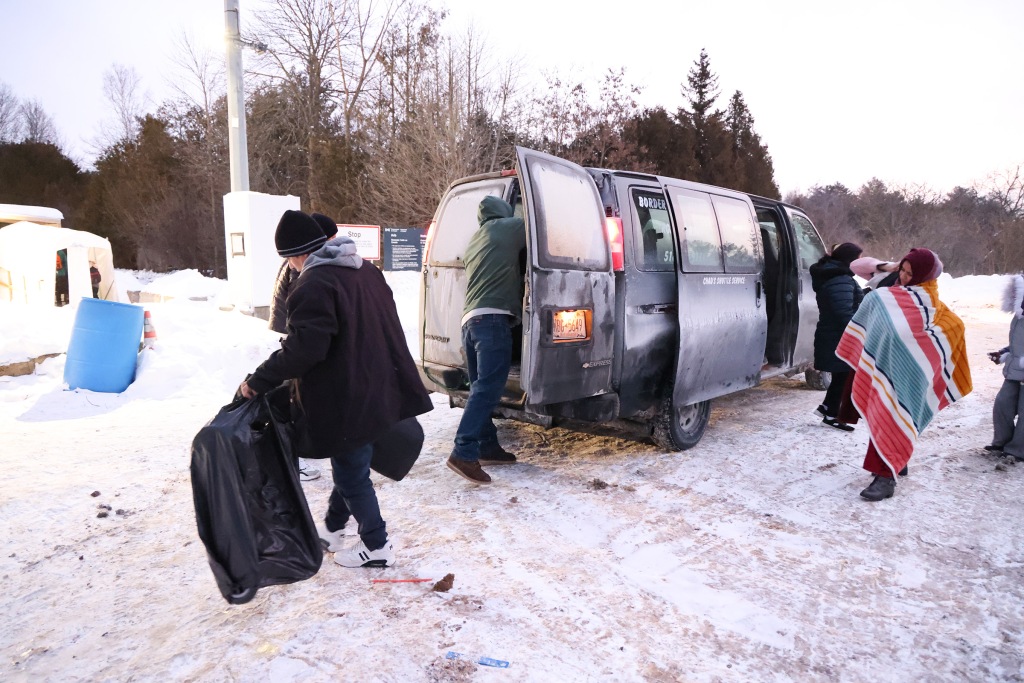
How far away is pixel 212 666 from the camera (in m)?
2.46

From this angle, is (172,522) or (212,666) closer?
(212,666)

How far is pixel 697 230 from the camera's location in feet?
16.7

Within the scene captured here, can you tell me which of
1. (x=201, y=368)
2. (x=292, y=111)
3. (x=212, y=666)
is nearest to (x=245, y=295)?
(x=201, y=368)

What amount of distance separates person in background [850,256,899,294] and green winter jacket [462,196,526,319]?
10.5ft

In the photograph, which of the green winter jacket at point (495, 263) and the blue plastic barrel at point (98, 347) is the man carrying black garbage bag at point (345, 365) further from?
the blue plastic barrel at point (98, 347)

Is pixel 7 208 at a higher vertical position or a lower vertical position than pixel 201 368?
higher

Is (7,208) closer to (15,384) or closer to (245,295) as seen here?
(245,295)

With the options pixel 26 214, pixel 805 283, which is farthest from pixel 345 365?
pixel 26 214

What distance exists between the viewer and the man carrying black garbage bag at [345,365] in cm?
283

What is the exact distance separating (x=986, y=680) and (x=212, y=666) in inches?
117

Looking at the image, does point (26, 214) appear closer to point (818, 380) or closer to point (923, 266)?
point (818, 380)

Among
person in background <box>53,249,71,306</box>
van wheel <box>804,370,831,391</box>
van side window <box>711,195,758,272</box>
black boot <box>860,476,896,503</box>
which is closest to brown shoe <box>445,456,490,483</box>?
black boot <box>860,476,896,503</box>

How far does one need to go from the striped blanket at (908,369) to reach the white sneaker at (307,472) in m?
3.84

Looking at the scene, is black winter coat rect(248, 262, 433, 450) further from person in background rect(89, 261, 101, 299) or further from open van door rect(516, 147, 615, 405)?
person in background rect(89, 261, 101, 299)
